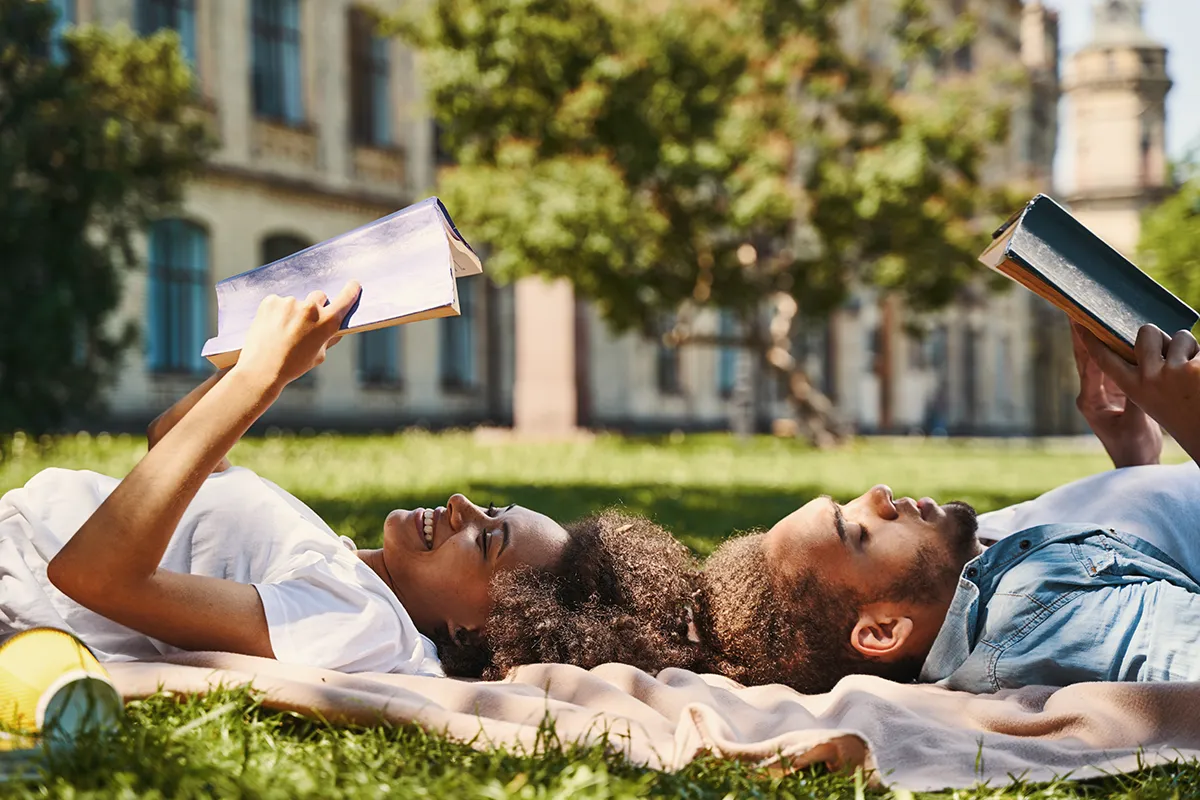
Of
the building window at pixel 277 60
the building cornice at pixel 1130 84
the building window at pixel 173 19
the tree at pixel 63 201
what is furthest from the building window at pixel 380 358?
the building cornice at pixel 1130 84

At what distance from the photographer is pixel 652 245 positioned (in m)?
17.8

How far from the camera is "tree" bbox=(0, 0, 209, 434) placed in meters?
11.9

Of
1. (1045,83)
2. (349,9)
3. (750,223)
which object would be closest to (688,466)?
(750,223)

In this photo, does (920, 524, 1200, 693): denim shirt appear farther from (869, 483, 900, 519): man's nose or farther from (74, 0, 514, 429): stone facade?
(74, 0, 514, 429): stone facade

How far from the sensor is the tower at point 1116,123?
5509 cm

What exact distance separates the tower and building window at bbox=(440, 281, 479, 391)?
39.1 meters

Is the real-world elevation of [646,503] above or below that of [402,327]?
below

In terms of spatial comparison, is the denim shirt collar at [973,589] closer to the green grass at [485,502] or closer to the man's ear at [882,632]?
the man's ear at [882,632]

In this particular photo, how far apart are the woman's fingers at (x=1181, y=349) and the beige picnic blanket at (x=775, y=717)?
682 mm

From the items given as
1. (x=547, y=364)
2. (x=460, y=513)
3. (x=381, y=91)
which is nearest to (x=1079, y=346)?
(x=460, y=513)

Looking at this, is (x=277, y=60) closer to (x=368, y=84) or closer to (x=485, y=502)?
(x=368, y=84)

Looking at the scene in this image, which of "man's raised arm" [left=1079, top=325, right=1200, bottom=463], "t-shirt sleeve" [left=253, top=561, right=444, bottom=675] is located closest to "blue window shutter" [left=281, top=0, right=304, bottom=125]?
"t-shirt sleeve" [left=253, top=561, right=444, bottom=675]

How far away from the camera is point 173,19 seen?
19438 millimetres

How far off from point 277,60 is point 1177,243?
1533 centimetres
